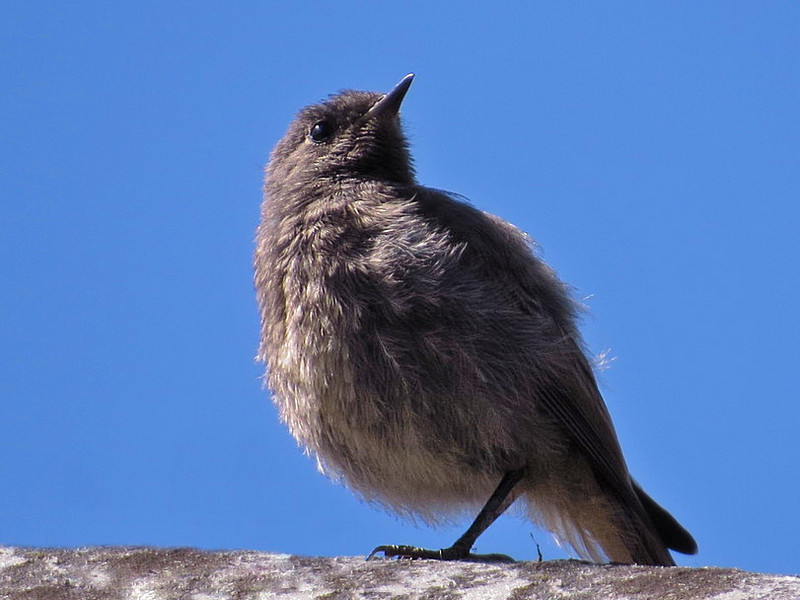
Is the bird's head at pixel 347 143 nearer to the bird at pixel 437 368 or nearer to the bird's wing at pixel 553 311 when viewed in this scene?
the bird at pixel 437 368

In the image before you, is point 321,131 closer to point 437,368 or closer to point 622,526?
point 437,368

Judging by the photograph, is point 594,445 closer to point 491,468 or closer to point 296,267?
point 491,468

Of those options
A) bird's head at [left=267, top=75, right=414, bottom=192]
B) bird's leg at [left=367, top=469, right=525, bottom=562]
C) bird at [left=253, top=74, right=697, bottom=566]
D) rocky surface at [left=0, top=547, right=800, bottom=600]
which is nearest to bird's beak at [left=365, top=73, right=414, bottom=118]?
bird's head at [left=267, top=75, right=414, bottom=192]

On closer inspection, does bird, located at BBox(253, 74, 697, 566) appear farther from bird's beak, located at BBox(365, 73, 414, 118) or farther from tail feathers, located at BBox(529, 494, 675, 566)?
bird's beak, located at BBox(365, 73, 414, 118)

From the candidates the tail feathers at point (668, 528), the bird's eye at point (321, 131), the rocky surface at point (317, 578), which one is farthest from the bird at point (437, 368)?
the rocky surface at point (317, 578)

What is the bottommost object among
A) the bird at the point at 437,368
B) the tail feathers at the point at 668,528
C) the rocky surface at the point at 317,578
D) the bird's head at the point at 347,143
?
the rocky surface at the point at 317,578
